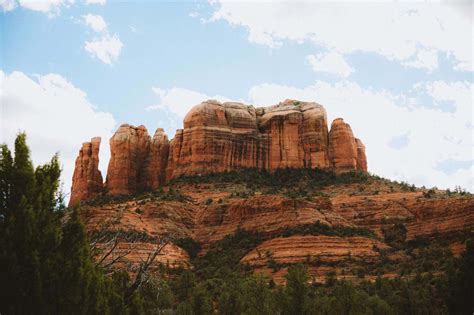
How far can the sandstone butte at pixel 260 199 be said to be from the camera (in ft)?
183

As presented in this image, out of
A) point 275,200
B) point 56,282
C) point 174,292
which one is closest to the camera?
point 56,282

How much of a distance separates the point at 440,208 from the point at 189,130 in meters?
40.8

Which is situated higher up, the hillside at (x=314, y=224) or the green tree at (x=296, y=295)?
the hillside at (x=314, y=224)

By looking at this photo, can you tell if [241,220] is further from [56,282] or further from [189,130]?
[56,282]

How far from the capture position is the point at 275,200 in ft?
214

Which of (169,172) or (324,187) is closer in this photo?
(324,187)

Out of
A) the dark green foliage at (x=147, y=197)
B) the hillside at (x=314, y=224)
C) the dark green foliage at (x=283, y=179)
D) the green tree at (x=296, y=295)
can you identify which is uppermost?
the dark green foliage at (x=283, y=179)

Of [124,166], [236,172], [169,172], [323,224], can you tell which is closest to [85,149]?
[124,166]

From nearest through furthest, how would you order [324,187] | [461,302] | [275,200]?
[461,302] < [275,200] < [324,187]

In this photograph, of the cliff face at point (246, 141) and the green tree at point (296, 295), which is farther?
the cliff face at point (246, 141)

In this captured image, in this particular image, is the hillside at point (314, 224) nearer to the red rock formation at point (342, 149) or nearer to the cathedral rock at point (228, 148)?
the red rock formation at point (342, 149)

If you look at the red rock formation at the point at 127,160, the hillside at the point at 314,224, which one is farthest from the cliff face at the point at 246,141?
the hillside at the point at 314,224

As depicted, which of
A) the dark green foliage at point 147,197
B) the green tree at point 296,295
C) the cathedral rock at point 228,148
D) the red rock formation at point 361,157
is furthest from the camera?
the red rock formation at point 361,157

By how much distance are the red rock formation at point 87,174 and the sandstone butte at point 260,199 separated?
0.58 ft
